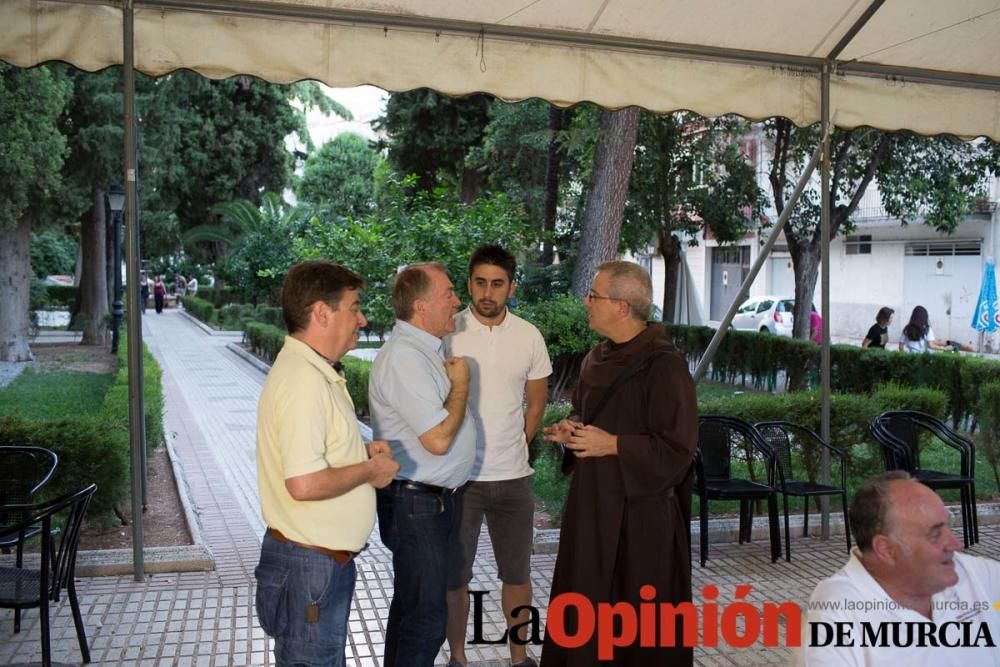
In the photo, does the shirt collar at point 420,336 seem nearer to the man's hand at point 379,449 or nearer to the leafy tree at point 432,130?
the man's hand at point 379,449

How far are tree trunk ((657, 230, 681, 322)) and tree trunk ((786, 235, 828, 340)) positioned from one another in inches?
120

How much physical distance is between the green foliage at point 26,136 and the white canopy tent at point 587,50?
46.3 ft

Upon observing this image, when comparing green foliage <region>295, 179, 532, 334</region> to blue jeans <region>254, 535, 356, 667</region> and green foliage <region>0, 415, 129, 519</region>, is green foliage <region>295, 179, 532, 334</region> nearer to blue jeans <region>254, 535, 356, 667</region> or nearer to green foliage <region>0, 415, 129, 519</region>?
green foliage <region>0, 415, 129, 519</region>

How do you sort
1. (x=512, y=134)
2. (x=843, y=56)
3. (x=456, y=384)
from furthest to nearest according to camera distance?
(x=512, y=134)
(x=843, y=56)
(x=456, y=384)

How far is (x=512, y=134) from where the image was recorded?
20906 millimetres

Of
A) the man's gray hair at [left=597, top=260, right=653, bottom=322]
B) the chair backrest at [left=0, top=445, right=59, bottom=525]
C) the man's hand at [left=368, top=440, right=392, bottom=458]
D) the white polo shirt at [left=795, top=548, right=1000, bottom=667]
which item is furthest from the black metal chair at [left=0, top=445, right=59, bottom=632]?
the white polo shirt at [left=795, top=548, right=1000, bottom=667]

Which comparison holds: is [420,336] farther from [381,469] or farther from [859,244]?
[859,244]

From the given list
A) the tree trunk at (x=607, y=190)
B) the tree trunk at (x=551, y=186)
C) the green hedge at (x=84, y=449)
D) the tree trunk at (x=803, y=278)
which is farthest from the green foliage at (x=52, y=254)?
the green hedge at (x=84, y=449)

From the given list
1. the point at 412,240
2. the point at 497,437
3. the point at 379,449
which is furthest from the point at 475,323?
the point at 412,240

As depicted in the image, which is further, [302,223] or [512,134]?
[302,223]

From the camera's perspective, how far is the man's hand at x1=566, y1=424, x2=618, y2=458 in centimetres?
358

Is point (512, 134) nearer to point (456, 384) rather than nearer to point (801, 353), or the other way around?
point (801, 353)

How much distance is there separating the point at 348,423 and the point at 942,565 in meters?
1.69

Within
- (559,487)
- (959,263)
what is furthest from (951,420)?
(959,263)
